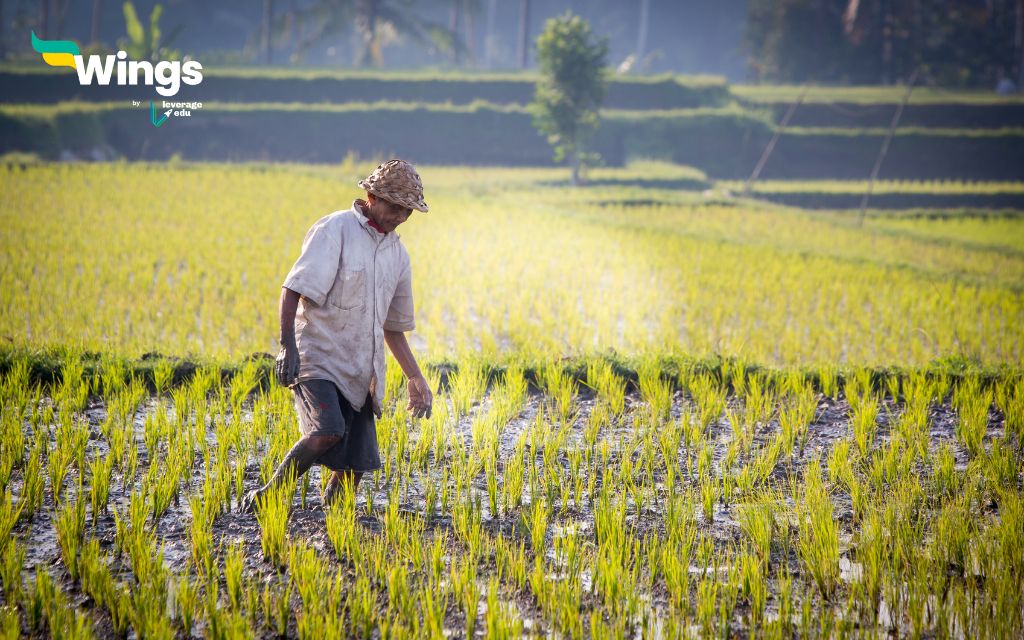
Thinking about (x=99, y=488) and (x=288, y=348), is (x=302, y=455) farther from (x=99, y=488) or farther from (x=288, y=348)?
(x=99, y=488)

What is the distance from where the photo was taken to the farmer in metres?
2.72

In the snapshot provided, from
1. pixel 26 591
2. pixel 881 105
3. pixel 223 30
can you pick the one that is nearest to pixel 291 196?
pixel 26 591

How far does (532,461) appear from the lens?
3477 mm

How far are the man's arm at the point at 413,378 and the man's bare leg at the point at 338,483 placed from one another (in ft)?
0.95

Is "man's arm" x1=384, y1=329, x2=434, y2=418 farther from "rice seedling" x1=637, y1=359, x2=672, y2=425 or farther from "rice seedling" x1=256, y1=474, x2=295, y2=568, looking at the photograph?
"rice seedling" x1=637, y1=359, x2=672, y2=425

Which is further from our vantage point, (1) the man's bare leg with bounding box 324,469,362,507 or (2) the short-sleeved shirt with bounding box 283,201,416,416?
(1) the man's bare leg with bounding box 324,469,362,507

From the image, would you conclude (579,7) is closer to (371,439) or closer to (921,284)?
(921,284)

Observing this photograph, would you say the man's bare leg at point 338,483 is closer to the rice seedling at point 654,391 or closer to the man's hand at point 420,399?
the man's hand at point 420,399

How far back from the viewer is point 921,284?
822cm

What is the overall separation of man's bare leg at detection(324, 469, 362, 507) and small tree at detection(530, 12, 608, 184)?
1552 centimetres

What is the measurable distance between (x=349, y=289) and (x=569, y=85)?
1624cm

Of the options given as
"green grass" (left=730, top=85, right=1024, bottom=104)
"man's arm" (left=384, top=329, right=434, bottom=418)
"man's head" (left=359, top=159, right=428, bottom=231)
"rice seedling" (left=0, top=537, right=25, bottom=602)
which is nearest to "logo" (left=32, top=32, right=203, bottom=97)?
Result: "man's arm" (left=384, top=329, right=434, bottom=418)

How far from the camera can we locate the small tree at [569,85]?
1798 centimetres

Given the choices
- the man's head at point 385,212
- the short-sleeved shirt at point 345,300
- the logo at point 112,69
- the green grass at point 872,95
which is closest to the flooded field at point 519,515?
the short-sleeved shirt at point 345,300
